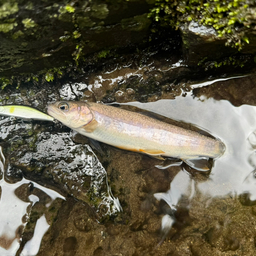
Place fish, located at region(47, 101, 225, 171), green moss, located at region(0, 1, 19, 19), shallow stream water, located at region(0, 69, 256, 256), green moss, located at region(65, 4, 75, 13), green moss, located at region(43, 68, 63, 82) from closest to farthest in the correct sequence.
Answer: green moss, located at region(0, 1, 19, 19) < green moss, located at region(65, 4, 75, 13) < shallow stream water, located at region(0, 69, 256, 256) < fish, located at region(47, 101, 225, 171) < green moss, located at region(43, 68, 63, 82)

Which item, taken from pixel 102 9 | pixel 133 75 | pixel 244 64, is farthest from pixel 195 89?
pixel 102 9

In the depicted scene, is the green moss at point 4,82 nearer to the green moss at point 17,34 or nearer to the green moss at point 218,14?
the green moss at point 17,34

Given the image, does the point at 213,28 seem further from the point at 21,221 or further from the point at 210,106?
the point at 21,221

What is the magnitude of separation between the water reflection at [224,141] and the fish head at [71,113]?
0.99m

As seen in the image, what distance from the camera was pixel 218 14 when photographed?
8.63 feet

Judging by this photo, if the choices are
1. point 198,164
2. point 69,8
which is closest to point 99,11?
point 69,8

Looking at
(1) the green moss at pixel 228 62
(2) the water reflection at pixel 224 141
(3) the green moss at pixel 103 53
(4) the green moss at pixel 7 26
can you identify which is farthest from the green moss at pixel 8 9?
(1) the green moss at pixel 228 62

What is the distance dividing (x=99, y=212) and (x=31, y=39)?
2.76 m

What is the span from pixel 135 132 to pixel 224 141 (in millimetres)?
1529

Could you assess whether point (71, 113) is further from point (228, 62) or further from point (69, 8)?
point (228, 62)

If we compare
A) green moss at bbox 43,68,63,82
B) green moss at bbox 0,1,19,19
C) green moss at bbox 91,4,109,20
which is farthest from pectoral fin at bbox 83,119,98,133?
green moss at bbox 0,1,19,19

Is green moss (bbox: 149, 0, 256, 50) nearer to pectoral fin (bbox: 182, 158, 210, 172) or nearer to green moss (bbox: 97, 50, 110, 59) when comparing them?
green moss (bbox: 97, 50, 110, 59)

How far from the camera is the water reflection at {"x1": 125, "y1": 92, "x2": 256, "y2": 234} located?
11.3 ft

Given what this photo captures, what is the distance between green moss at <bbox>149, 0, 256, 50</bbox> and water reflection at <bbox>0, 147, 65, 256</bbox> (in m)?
3.28
